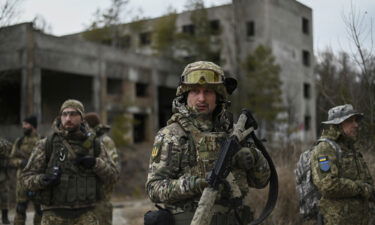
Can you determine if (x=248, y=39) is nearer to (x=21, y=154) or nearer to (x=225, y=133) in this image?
(x=21, y=154)

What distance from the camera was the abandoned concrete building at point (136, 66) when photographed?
→ 1947 cm

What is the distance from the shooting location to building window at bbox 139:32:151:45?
110 feet

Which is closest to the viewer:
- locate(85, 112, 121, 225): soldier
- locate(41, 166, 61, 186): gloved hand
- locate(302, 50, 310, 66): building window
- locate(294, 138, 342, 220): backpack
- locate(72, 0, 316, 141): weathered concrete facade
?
locate(41, 166, 61, 186): gloved hand

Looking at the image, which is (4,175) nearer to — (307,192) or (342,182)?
(307,192)

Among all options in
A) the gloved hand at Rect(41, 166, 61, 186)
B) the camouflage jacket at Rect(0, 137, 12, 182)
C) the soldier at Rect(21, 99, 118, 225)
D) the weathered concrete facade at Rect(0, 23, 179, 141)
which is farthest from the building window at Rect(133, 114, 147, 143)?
the gloved hand at Rect(41, 166, 61, 186)

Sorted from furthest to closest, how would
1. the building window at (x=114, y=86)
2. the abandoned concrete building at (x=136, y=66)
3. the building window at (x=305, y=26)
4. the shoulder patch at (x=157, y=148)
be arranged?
the building window at (x=305, y=26)
the building window at (x=114, y=86)
the abandoned concrete building at (x=136, y=66)
the shoulder patch at (x=157, y=148)

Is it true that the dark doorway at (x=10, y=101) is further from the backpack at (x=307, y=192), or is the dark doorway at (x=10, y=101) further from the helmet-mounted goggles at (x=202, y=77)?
the helmet-mounted goggles at (x=202, y=77)

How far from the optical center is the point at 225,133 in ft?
10.1

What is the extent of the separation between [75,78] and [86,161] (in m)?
21.2

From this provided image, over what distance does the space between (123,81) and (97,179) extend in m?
20.9

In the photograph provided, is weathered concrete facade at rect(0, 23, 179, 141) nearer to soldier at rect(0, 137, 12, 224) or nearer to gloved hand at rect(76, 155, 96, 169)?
soldier at rect(0, 137, 12, 224)

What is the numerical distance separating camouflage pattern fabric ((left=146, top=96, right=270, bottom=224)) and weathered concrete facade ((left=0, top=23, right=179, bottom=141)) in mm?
16106

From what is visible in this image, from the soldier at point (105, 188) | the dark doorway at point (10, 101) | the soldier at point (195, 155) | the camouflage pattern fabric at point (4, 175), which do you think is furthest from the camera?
the dark doorway at point (10, 101)

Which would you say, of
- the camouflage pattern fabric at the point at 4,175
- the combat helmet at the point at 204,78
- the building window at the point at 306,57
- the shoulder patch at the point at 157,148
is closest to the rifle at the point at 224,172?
the combat helmet at the point at 204,78
